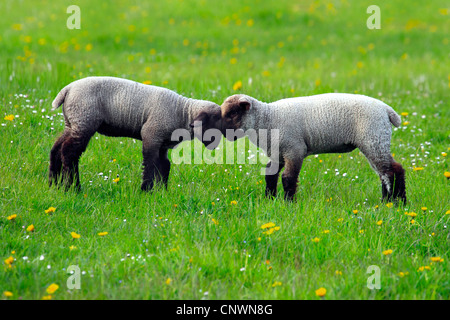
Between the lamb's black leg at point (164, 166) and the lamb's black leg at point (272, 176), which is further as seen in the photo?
the lamb's black leg at point (164, 166)

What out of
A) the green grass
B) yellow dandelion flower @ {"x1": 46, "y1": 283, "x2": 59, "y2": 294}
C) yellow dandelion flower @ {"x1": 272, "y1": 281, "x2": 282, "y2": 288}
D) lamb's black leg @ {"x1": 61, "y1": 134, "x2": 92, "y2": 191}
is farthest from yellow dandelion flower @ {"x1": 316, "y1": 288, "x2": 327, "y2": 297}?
lamb's black leg @ {"x1": 61, "y1": 134, "x2": 92, "y2": 191}

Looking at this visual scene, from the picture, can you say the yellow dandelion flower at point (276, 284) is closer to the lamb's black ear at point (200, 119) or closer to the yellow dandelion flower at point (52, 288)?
the yellow dandelion flower at point (52, 288)

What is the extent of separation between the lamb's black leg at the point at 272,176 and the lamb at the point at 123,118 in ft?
2.22

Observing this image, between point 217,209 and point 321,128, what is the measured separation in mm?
1381

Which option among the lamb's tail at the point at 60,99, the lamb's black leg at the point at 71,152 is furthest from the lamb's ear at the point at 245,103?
the lamb's tail at the point at 60,99

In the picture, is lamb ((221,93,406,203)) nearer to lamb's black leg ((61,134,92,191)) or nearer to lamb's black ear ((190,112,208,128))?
lamb's black ear ((190,112,208,128))

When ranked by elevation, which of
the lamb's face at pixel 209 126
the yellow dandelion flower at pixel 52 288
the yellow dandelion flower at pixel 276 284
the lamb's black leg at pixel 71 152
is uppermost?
the lamb's face at pixel 209 126

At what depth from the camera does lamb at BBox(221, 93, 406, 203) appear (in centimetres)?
560

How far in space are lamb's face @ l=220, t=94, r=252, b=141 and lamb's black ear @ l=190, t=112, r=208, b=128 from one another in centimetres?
19

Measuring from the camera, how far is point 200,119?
5.54 meters

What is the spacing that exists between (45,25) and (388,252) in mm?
13601

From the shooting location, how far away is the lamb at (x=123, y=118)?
18.6ft

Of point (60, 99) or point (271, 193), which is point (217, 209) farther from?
point (60, 99)
